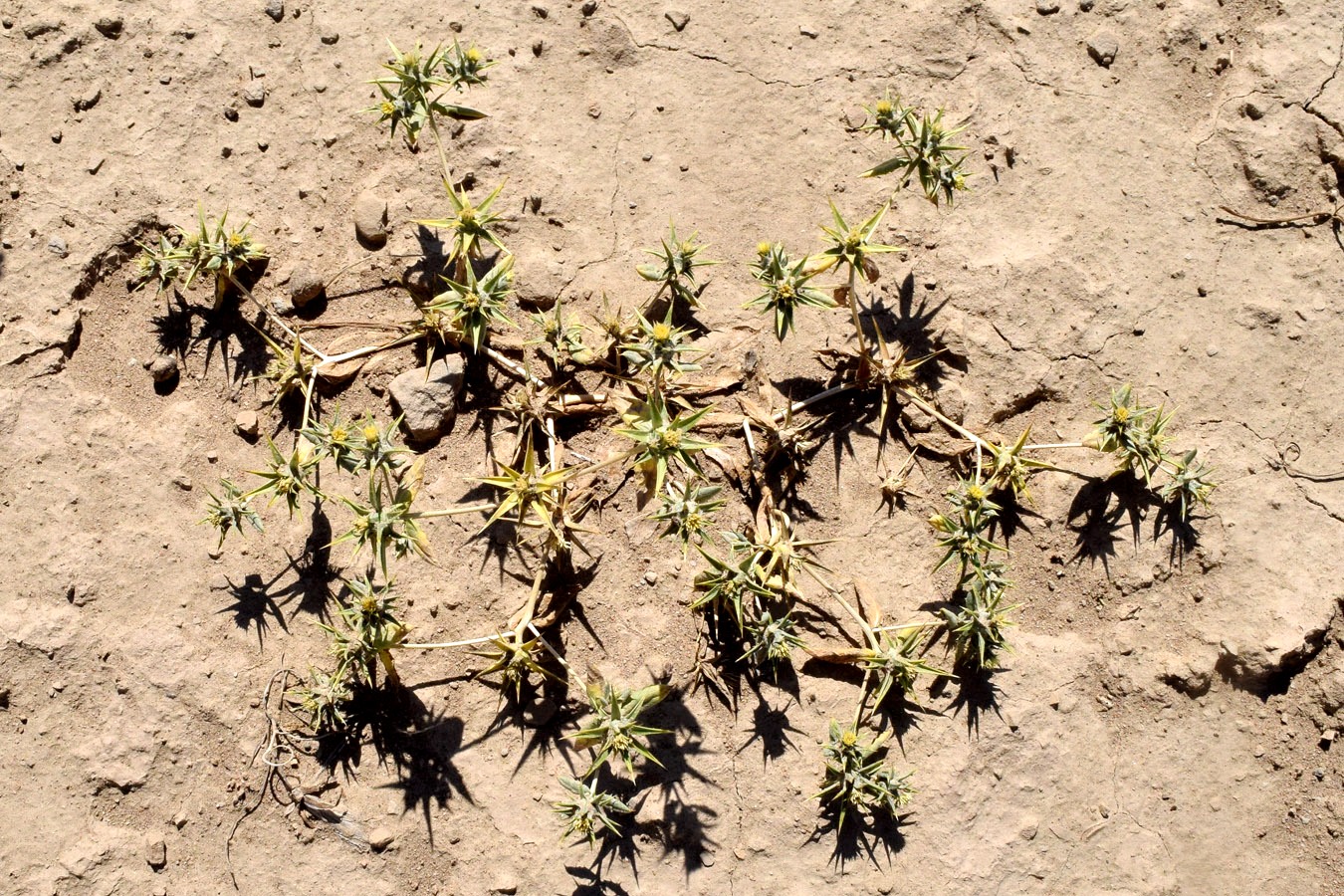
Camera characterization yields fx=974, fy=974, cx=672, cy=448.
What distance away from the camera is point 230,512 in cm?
400

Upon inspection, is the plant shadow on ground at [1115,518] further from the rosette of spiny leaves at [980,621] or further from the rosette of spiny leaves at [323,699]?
the rosette of spiny leaves at [323,699]

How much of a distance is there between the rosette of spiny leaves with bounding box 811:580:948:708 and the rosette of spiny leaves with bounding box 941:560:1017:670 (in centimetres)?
13

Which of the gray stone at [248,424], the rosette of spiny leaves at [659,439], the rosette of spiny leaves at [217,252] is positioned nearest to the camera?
the rosette of spiny leaves at [659,439]

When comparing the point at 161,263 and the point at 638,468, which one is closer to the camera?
the point at 638,468

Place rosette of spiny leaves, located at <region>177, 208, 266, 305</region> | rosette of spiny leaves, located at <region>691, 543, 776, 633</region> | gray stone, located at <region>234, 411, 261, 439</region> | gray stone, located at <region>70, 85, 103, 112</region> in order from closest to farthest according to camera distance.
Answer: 1. rosette of spiny leaves, located at <region>691, 543, 776, 633</region>
2. rosette of spiny leaves, located at <region>177, 208, 266, 305</region>
3. gray stone, located at <region>234, 411, 261, 439</region>
4. gray stone, located at <region>70, 85, 103, 112</region>

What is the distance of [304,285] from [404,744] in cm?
203

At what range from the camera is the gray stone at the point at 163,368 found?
4.29 m

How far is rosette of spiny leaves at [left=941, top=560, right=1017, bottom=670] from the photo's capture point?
13.1 feet

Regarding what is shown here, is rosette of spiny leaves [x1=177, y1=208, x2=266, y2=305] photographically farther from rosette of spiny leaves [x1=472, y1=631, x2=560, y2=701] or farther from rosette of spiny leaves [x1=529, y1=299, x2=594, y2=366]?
rosette of spiny leaves [x1=472, y1=631, x2=560, y2=701]

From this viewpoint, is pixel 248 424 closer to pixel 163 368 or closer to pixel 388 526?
pixel 163 368

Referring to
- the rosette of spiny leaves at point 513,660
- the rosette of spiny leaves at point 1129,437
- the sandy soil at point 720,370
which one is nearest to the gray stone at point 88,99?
the sandy soil at point 720,370

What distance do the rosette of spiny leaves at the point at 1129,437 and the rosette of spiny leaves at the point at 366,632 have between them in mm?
2997

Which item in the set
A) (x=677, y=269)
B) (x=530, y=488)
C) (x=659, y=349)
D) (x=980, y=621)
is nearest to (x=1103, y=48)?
(x=677, y=269)

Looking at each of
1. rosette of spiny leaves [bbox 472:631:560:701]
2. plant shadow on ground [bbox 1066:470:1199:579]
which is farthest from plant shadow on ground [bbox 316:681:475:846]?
plant shadow on ground [bbox 1066:470:1199:579]
